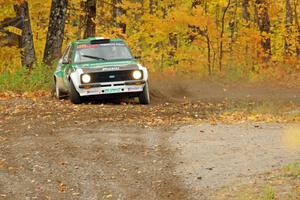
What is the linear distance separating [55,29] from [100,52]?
592cm

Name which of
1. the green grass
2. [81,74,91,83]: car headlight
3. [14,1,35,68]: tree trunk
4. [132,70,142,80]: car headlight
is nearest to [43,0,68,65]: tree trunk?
the green grass

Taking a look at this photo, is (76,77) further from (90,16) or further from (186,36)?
(186,36)

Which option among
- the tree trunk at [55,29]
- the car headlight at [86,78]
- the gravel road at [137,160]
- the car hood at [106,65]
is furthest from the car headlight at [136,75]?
the tree trunk at [55,29]

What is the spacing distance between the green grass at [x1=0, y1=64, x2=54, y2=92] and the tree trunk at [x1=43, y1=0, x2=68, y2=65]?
1.17 metres

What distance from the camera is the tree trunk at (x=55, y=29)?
21.7m

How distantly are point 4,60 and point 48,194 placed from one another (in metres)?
22.1

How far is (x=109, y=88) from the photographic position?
15.4 metres

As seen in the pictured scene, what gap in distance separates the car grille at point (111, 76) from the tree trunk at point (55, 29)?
6.80 m

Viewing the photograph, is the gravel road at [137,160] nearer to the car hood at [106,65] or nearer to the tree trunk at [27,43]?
the car hood at [106,65]

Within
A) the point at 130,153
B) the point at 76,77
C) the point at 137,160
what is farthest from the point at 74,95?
the point at 137,160

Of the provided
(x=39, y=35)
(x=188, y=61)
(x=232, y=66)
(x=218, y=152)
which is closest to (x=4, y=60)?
(x=39, y=35)

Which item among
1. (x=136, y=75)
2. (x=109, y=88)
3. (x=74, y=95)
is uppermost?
(x=136, y=75)

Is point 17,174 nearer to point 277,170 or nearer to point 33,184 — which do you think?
point 33,184

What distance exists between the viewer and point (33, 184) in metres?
7.85
